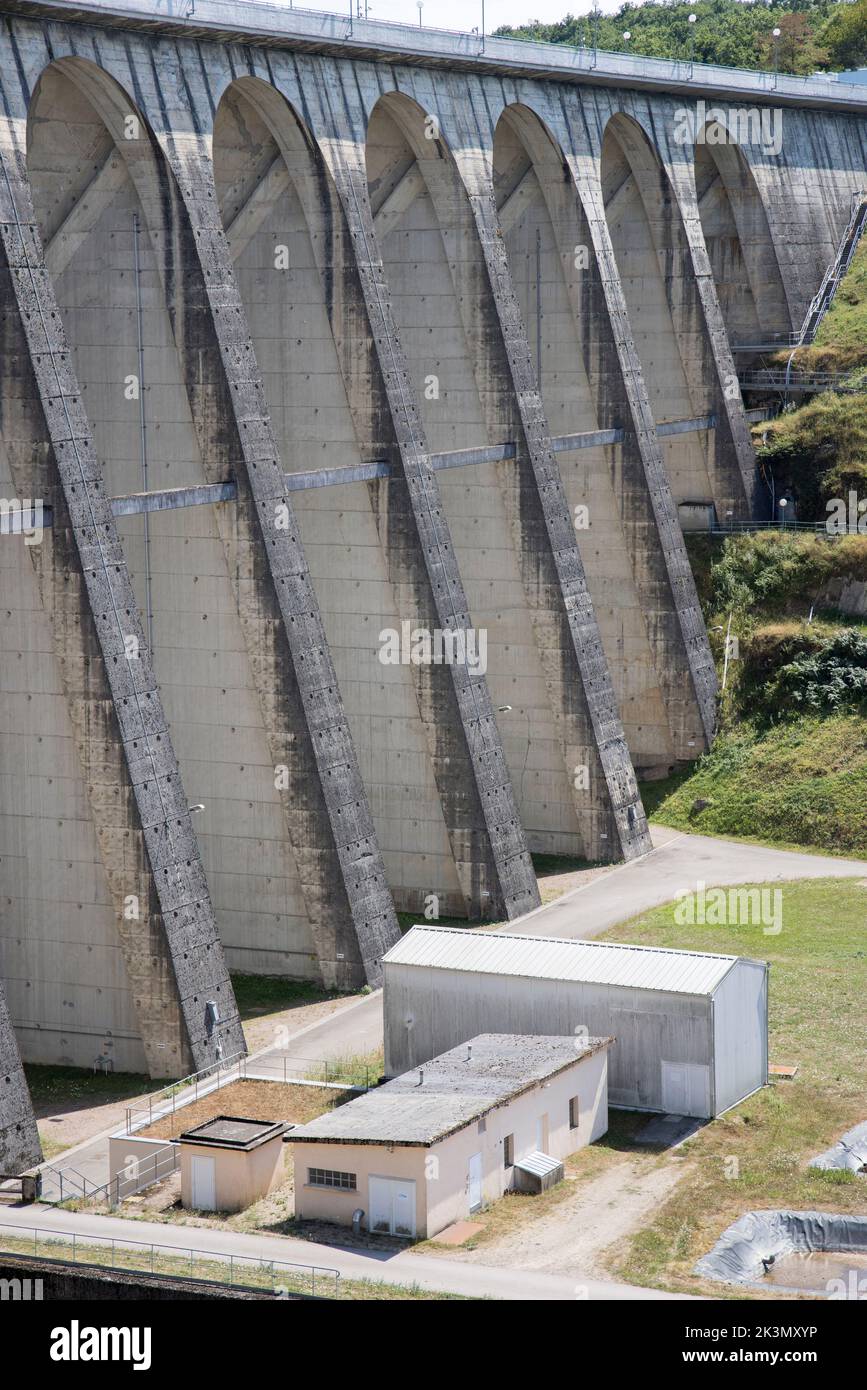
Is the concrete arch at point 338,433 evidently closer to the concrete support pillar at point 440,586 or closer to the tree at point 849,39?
the concrete support pillar at point 440,586

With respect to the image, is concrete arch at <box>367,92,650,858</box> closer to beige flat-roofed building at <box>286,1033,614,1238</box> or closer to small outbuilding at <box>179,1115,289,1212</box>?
beige flat-roofed building at <box>286,1033,614,1238</box>

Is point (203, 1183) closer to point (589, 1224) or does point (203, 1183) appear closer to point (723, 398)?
point (589, 1224)

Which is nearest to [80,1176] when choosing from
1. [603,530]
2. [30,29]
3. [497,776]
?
[497,776]

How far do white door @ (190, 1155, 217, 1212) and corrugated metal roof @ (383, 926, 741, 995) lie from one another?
696 cm

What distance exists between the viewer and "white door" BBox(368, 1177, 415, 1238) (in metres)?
29.5

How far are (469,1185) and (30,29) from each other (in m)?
21.5

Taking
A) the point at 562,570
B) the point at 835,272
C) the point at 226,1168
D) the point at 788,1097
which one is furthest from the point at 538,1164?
the point at 835,272

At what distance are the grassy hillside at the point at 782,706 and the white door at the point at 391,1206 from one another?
79.1 ft

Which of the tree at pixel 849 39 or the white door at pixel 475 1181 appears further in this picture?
the tree at pixel 849 39

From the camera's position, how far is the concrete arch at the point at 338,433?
44.7 meters

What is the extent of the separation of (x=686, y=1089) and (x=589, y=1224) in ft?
17.3

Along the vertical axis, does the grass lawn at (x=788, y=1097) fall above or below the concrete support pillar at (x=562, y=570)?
below

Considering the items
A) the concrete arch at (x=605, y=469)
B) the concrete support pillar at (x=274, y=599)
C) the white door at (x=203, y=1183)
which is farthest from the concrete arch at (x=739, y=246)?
the white door at (x=203, y=1183)
